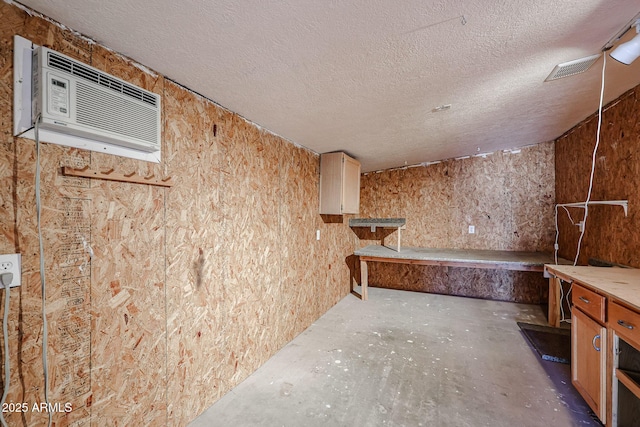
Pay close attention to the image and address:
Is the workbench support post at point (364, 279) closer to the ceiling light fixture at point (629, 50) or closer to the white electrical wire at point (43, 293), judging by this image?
the ceiling light fixture at point (629, 50)

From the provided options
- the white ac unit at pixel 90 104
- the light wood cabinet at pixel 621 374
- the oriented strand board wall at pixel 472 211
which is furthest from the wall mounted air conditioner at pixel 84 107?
the oriented strand board wall at pixel 472 211

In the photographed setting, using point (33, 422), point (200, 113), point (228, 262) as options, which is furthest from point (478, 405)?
point (200, 113)

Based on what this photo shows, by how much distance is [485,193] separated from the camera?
4219 mm

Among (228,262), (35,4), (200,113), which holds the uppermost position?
(35,4)

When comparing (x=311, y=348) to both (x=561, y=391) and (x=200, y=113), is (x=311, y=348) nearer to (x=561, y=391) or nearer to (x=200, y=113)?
(x=561, y=391)

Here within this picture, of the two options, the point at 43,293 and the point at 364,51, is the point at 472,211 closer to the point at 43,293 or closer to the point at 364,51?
the point at 364,51

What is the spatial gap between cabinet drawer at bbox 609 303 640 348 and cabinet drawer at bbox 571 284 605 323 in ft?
0.24

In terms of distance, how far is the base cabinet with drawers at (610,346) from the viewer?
1.39 metres

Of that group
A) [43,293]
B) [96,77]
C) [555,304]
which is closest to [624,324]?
[555,304]

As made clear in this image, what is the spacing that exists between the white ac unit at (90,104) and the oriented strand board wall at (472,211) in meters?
4.04

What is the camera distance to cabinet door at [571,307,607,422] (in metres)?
1.56

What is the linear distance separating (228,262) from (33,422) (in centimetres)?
114

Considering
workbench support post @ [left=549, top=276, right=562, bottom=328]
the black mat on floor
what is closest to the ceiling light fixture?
the black mat on floor

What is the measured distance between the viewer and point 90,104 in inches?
45.0
